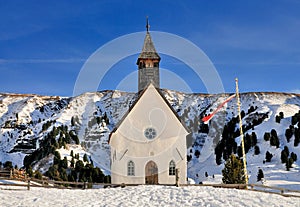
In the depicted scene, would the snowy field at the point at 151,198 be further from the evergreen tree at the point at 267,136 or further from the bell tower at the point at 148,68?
the evergreen tree at the point at 267,136

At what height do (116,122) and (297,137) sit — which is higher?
(116,122)

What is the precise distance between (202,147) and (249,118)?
1432 cm

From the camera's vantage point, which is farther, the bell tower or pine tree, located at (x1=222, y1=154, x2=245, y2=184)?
pine tree, located at (x1=222, y1=154, x2=245, y2=184)

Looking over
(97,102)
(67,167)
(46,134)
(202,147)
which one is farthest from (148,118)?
(97,102)

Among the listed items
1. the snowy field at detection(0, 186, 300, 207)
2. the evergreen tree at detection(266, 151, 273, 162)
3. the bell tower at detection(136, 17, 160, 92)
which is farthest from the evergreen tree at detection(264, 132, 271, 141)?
the snowy field at detection(0, 186, 300, 207)

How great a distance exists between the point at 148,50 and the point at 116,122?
247 ft

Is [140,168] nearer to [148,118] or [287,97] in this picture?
[148,118]

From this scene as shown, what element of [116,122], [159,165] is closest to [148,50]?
[159,165]

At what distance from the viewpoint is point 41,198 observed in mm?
20156

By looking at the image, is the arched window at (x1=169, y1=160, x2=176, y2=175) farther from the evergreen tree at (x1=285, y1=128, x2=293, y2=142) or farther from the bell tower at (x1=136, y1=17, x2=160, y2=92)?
the evergreen tree at (x1=285, y1=128, x2=293, y2=142)

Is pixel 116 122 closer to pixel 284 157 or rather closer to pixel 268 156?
pixel 268 156

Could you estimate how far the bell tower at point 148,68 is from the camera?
36.3 m

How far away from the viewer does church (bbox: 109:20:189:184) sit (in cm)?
3312

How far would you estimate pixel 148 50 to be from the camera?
3809cm
